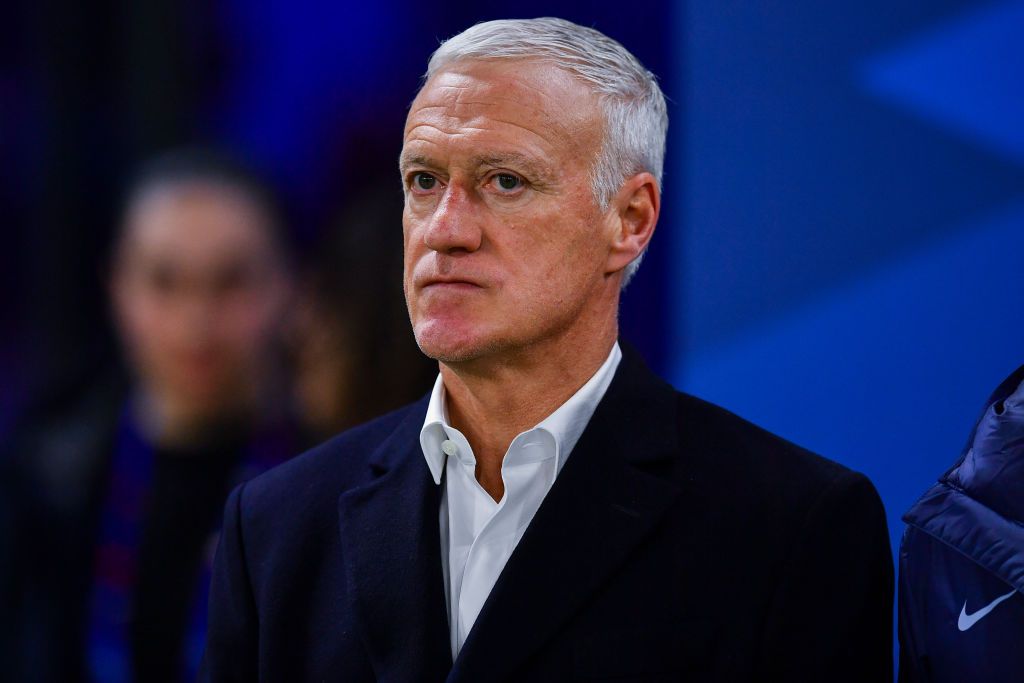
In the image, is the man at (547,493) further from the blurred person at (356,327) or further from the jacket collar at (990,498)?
the blurred person at (356,327)

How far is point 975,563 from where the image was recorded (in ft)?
5.63

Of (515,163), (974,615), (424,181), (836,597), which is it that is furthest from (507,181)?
(974,615)

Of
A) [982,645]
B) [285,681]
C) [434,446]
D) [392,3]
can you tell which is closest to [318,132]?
[392,3]

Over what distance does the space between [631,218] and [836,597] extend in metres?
0.71

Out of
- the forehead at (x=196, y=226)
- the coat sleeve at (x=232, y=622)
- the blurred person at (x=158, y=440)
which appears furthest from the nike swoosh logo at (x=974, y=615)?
the forehead at (x=196, y=226)

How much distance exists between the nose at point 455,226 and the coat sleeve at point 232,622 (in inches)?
26.1

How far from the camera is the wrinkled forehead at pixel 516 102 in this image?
1917mm

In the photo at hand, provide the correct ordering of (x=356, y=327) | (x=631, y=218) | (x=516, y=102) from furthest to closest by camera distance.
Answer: (x=356, y=327) < (x=631, y=218) < (x=516, y=102)

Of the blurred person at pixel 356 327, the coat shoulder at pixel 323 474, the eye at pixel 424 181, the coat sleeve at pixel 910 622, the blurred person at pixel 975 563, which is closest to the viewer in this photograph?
the blurred person at pixel 975 563

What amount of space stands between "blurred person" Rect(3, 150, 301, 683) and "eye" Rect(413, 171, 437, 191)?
115 cm

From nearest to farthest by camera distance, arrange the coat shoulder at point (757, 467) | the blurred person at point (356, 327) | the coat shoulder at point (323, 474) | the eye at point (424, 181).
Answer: the coat shoulder at point (757, 467) → the eye at point (424, 181) → the coat shoulder at point (323, 474) → the blurred person at point (356, 327)

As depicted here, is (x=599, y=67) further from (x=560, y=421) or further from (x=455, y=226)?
(x=560, y=421)

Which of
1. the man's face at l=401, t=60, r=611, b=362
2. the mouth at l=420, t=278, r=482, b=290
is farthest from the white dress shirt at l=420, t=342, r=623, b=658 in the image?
the mouth at l=420, t=278, r=482, b=290

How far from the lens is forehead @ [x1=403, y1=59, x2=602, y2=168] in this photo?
1.91 metres
